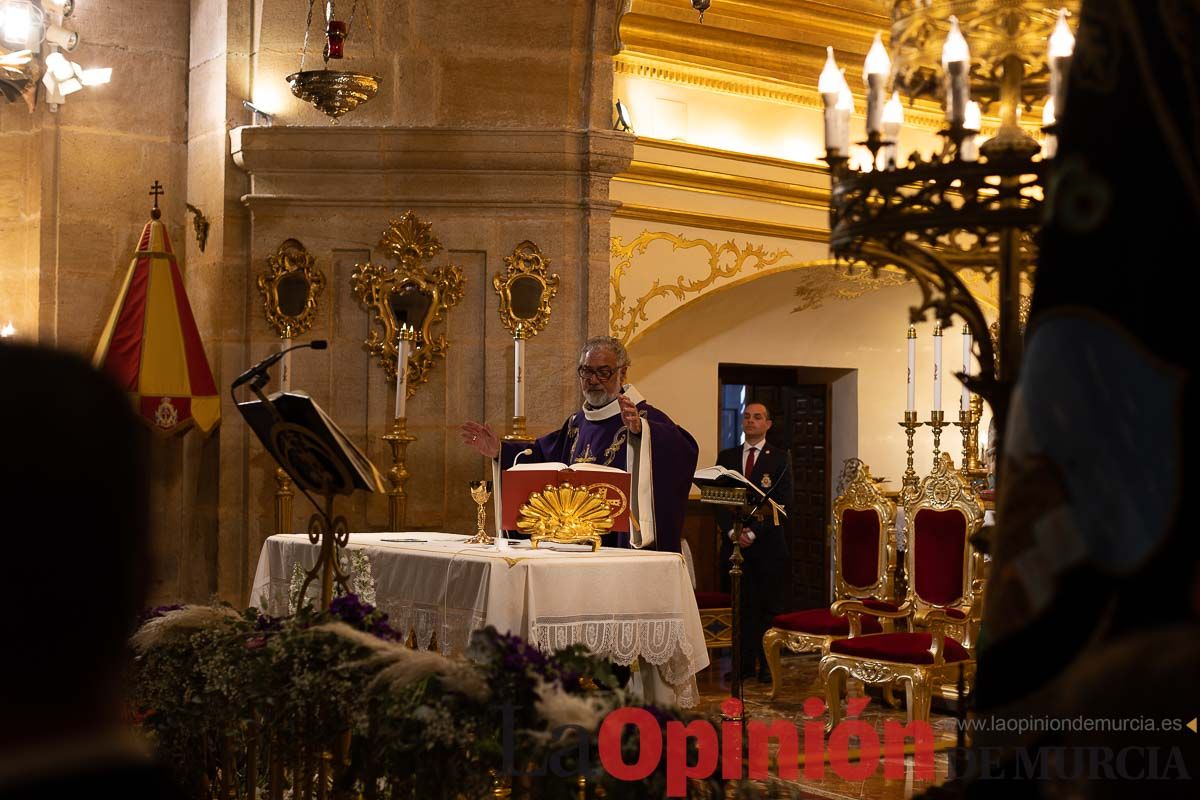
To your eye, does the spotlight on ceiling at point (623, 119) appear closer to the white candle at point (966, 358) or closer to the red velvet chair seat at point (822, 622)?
the white candle at point (966, 358)

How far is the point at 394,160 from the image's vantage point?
8242 millimetres

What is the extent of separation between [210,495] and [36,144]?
245 centimetres

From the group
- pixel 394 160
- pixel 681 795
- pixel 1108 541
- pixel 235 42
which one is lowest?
pixel 681 795

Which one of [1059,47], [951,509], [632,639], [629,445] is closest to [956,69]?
[1059,47]

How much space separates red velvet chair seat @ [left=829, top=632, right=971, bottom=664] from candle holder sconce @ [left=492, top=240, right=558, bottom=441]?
7.78ft

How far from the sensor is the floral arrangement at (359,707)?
298cm

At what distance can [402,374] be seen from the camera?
766 cm

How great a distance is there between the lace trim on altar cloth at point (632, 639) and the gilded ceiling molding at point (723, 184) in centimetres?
460

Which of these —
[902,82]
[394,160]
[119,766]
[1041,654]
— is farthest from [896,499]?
[119,766]

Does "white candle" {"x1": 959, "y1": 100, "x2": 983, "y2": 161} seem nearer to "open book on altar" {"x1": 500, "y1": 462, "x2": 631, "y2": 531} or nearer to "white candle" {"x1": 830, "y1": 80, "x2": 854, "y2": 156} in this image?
"white candle" {"x1": 830, "y1": 80, "x2": 854, "y2": 156}

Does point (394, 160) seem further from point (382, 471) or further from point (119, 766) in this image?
point (119, 766)

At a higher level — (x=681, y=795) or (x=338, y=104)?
(x=338, y=104)

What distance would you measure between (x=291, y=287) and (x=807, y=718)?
3.83 metres

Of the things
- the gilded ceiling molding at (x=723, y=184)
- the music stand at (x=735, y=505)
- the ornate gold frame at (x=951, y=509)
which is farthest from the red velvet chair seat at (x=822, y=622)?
the gilded ceiling molding at (x=723, y=184)
